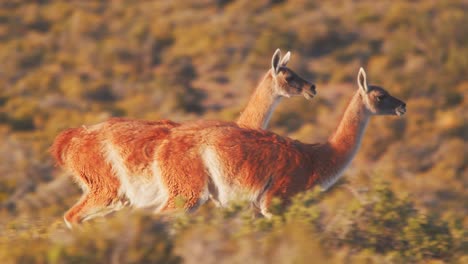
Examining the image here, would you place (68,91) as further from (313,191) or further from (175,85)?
(313,191)

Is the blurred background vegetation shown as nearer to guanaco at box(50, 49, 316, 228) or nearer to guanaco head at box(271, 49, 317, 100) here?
guanaco at box(50, 49, 316, 228)

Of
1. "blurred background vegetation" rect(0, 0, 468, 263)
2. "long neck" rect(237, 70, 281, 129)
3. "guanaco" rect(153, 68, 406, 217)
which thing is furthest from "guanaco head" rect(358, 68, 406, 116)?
"long neck" rect(237, 70, 281, 129)

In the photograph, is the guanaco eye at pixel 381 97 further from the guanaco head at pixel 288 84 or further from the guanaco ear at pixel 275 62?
the guanaco ear at pixel 275 62

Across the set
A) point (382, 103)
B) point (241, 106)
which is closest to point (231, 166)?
point (382, 103)

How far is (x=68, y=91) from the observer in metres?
25.1

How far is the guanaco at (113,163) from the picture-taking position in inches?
301

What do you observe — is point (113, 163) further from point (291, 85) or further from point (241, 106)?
point (241, 106)

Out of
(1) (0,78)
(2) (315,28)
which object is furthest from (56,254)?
(2) (315,28)

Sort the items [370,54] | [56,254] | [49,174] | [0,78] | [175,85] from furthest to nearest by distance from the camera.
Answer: [370,54] → [0,78] → [175,85] → [49,174] → [56,254]

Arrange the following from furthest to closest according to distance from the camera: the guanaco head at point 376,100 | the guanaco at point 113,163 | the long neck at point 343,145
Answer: the guanaco head at point 376,100, the long neck at point 343,145, the guanaco at point 113,163

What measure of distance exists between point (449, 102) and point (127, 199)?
16.5m

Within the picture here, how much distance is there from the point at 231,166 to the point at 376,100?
6.54 feet

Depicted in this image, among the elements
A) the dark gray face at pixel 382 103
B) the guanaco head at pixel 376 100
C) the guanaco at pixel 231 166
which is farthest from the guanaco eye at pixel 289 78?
the guanaco at pixel 231 166

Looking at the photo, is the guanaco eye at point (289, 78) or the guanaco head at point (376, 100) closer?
the guanaco head at point (376, 100)
